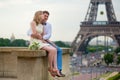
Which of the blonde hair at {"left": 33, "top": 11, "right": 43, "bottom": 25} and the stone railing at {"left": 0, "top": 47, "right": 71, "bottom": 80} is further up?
the blonde hair at {"left": 33, "top": 11, "right": 43, "bottom": 25}

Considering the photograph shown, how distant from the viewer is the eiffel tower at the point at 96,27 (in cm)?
8900

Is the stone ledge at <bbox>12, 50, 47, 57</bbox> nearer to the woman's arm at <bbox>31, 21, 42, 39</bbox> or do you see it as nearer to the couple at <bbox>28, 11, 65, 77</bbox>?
the couple at <bbox>28, 11, 65, 77</bbox>

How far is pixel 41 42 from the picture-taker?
19.6 ft

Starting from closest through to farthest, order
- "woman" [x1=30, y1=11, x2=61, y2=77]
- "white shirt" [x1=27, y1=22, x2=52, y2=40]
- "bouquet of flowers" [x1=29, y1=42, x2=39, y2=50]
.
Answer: "woman" [x1=30, y1=11, x2=61, y2=77] < "bouquet of flowers" [x1=29, y1=42, x2=39, y2=50] < "white shirt" [x1=27, y1=22, x2=52, y2=40]

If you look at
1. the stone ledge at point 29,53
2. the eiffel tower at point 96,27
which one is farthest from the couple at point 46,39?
the eiffel tower at point 96,27

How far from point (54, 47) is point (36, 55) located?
56 centimetres

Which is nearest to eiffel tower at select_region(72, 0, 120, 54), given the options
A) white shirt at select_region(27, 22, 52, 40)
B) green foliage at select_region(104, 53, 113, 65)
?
green foliage at select_region(104, 53, 113, 65)

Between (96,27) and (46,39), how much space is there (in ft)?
284

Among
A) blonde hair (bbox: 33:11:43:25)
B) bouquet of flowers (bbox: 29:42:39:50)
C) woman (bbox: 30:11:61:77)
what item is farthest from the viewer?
blonde hair (bbox: 33:11:43:25)

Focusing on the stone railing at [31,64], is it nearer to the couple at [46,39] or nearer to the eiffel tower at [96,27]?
the couple at [46,39]

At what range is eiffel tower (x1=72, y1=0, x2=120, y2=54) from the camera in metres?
89.0

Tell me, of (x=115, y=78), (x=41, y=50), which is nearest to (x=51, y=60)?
(x=41, y=50)

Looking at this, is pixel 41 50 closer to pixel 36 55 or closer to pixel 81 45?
pixel 36 55

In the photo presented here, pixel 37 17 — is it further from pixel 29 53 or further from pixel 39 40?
pixel 29 53
